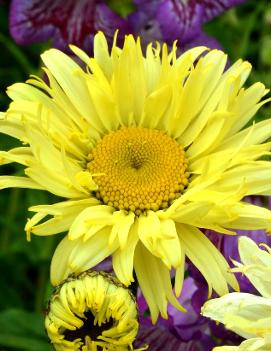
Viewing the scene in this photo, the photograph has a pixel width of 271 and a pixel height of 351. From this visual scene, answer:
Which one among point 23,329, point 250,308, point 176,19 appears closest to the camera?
point 250,308

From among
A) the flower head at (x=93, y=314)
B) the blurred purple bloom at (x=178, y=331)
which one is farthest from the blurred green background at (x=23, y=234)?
the flower head at (x=93, y=314)

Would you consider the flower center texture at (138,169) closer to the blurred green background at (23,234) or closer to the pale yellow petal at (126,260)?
the pale yellow petal at (126,260)

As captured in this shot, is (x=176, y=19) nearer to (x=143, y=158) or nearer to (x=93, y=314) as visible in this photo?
(x=143, y=158)

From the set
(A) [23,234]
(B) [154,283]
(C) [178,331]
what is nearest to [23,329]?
(A) [23,234]

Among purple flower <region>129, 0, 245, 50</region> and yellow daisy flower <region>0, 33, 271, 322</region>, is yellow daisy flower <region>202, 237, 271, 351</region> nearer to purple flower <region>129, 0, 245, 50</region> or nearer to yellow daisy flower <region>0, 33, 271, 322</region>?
yellow daisy flower <region>0, 33, 271, 322</region>

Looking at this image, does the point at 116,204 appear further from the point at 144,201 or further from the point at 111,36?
the point at 111,36

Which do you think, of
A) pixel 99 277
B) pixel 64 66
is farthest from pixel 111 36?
pixel 99 277

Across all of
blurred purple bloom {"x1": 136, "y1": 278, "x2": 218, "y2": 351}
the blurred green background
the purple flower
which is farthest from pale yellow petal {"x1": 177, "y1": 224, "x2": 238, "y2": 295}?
the purple flower
